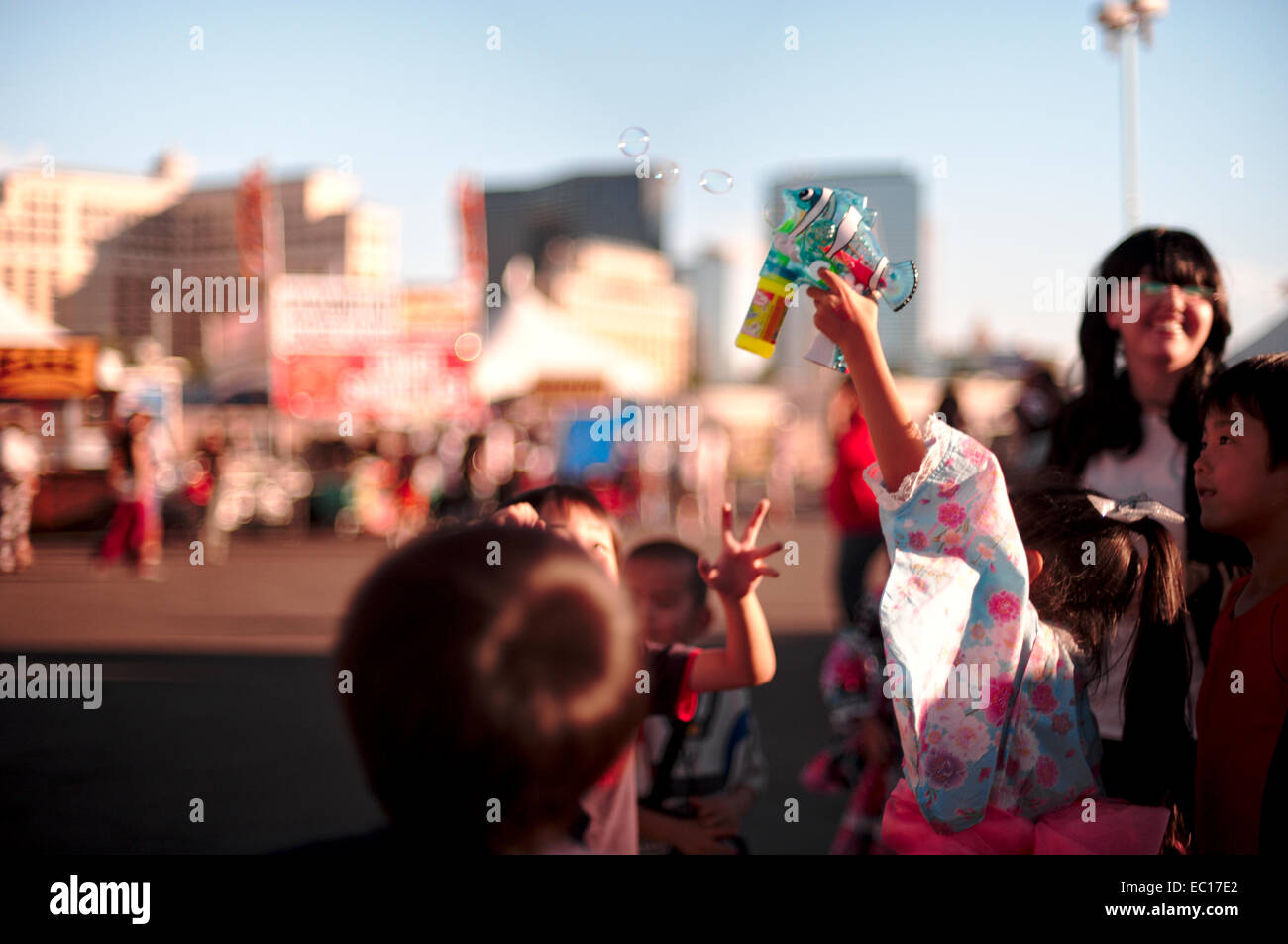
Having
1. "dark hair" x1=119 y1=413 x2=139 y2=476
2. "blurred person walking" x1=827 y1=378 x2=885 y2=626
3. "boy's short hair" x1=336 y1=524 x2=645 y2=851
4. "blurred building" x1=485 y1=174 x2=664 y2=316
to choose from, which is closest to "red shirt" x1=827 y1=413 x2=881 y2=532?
"blurred person walking" x1=827 y1=378 x2=885 y2=626

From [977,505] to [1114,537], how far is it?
398mm

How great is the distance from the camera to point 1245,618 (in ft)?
5.44

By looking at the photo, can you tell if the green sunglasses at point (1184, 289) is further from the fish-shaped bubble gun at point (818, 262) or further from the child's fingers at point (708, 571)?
the child's fingers at point (708, 571)

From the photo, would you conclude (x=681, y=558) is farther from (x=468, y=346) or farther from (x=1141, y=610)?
(x=468, y=346)

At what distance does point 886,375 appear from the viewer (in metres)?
1.44

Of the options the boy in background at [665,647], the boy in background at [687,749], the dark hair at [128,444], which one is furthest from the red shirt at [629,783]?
the dark hair at [128,444]

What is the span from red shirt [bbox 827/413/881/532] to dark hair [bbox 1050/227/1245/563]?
237cm

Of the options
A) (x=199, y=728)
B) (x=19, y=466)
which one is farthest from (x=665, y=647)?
(x=19, y=466)

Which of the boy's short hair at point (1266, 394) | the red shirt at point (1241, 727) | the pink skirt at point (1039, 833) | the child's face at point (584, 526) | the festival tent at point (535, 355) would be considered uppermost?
the festival tent at point (535, 355)

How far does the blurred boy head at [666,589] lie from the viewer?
8.12 feet

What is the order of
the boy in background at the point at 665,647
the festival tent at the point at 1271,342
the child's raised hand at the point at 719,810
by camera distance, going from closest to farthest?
the boy in background at the point at 665,647 < the child's raised hand at the point at 719,810 < the festival tent at the point at 1271,342

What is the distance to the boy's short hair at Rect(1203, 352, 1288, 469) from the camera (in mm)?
1637
